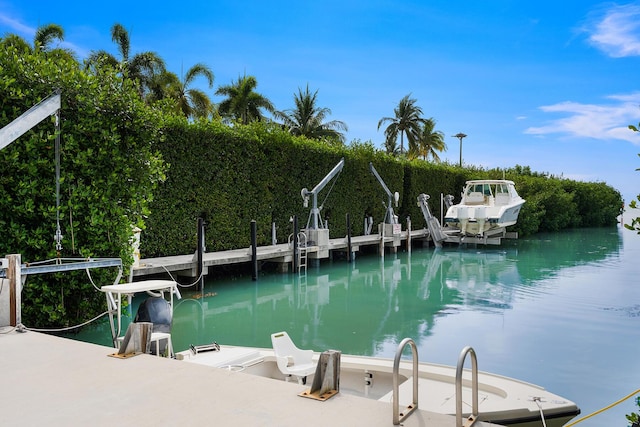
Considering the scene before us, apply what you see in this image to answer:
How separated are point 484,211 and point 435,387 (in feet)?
59.6

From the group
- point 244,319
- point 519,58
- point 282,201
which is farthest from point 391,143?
point 244,319

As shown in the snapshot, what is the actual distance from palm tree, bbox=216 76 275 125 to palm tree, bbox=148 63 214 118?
111 inches

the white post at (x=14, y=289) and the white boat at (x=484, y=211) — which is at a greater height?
the white boat at (x=484, y=211)

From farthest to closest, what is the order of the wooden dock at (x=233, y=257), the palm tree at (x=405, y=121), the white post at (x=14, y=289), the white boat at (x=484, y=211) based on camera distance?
the palm tree at (x=405, y=121), the white boat at (x=484, y=211), the wooden dock at (x=233, y=257), the white post at (x=14, y=289)

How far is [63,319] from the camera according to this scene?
23.6 feet

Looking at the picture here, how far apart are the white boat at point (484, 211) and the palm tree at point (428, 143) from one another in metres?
23.9

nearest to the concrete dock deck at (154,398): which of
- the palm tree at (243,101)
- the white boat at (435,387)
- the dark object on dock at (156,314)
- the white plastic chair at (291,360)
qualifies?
the white boat at (435,387)

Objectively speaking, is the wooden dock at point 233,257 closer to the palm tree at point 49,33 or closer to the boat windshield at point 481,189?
the boat windshield at point 481,189

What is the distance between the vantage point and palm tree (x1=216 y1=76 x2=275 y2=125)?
38500 mm

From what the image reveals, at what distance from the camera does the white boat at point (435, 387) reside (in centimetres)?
410

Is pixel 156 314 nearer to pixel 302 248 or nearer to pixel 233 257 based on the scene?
pixel 233 257

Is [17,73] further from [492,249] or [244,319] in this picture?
[492,249]

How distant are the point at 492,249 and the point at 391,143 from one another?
2701 centimetres

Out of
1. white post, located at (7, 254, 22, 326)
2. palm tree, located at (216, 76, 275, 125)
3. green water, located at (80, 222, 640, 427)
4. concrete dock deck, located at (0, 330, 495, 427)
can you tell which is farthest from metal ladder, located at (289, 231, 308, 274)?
palm tree, located at (216, 76, 275, 125)
